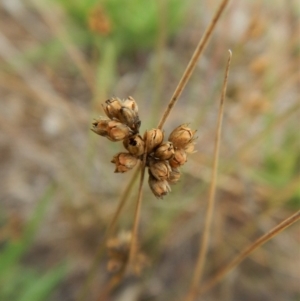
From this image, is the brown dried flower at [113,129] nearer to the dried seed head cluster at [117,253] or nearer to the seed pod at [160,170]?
the seed pod at [160,170]

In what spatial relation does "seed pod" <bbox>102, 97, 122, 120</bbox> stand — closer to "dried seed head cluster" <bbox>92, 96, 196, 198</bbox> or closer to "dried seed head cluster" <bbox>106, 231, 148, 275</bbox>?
"dried seed head cluster" <bbox>92, 96, 196, 198</bbox>

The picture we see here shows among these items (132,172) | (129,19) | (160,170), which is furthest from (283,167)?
(160,170)

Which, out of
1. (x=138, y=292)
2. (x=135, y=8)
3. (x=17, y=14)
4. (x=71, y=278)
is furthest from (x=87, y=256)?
(x=17, y=14)

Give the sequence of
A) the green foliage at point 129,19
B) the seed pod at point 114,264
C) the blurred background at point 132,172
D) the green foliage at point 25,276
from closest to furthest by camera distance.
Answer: the seed pod at point 114,264, the green foliage at point 25,276, the blurred background at point 132,172, the green foliage at point 129,19

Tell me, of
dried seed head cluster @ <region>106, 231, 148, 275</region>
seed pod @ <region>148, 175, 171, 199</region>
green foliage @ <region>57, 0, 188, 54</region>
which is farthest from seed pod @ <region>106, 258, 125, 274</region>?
green foliage @ <region>57, 0, 188, 54</region>

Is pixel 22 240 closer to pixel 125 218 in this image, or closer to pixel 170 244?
pixel 125 218

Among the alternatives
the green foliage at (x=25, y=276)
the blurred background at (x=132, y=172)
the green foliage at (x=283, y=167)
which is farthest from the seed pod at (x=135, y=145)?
the green foliage at (x=283, y=167)

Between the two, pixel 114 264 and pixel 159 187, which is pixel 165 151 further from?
pixel 114 264
